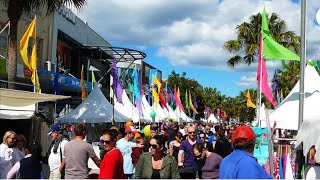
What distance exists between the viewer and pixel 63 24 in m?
28.9

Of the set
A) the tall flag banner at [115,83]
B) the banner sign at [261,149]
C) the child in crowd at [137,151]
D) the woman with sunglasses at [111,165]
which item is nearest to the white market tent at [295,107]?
the child in crowd at [137,151]

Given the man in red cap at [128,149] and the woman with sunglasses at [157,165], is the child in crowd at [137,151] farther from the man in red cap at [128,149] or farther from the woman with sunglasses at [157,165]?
the woman with sunglasses at [157,165]

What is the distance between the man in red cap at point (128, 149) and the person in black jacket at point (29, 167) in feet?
9.81

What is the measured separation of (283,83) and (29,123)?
36.2 meters

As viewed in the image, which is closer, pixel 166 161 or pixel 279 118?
pixel 166 161

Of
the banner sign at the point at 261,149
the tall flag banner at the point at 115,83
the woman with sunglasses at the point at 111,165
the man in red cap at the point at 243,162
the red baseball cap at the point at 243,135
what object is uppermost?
the tall flag banner at the point at 115,83

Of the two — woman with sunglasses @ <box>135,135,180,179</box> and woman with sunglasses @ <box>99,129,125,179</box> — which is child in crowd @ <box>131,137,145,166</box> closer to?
woman with sunglasses @ <box>99,129,125,179</box>

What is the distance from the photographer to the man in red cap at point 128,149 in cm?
934

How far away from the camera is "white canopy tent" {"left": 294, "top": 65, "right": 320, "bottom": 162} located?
6.05 meters

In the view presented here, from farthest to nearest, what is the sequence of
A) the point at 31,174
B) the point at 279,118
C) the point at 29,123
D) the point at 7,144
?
the point at 29,123
the point at 279,118
the point at 7,144
the point at 31,174

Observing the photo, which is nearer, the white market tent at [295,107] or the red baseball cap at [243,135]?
the red baseball cap at [243,135]

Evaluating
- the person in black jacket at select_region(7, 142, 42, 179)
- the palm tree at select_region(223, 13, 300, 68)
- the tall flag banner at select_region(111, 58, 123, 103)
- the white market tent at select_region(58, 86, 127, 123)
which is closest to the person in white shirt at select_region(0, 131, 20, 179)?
the person in black jacket at select_region(7, 142, 42, 179)

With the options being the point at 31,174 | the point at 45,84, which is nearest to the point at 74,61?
the point at 45,84

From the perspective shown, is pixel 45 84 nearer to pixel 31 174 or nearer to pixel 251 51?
pixel 251 51
